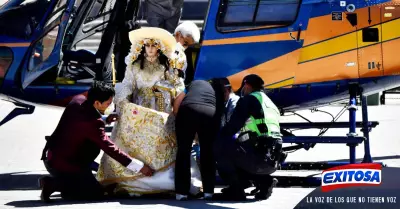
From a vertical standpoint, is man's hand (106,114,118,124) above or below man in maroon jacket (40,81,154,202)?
above

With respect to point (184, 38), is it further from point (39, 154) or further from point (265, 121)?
point (39, 154)

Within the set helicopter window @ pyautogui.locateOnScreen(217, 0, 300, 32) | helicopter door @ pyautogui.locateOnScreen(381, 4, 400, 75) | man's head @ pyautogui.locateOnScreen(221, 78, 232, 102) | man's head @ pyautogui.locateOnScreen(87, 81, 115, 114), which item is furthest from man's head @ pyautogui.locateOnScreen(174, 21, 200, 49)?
helicopter door @ pyautogui.locateOnScreen(381, 4, 400, 75)

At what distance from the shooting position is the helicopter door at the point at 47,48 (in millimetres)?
11891

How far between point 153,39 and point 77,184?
156 cm

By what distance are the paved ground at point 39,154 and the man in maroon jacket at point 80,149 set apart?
0.60 feet

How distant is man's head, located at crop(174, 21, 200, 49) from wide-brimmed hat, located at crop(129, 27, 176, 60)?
26 cm

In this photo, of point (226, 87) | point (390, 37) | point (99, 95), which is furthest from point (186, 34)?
point (390, 37)

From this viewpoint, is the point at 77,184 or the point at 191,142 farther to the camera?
the point at 191,142

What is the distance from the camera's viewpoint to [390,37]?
11555 mm

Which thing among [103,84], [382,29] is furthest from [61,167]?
[382,29]

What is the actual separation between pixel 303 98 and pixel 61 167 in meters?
2.94

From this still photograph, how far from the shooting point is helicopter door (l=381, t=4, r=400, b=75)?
11.5 meters

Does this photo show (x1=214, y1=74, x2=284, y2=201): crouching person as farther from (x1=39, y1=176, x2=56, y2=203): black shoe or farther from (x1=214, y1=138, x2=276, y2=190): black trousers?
(x1=39, y1=176, x2=56, y2=203): black shoe

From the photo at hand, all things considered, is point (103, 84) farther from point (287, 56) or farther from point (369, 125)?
point (369, 125)
